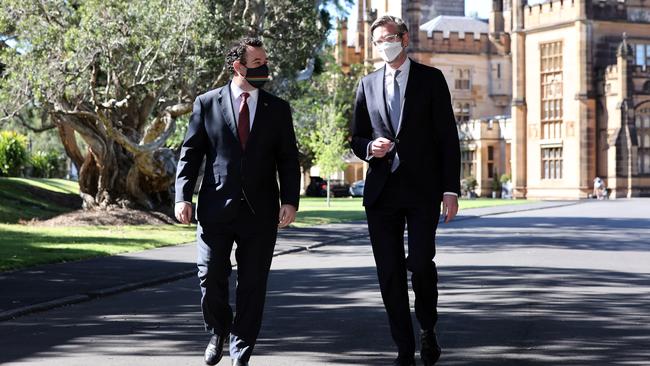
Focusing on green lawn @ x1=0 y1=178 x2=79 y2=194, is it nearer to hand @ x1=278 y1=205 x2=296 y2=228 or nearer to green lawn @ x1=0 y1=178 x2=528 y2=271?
green lawn @ x1=0 y1=178 x2=528 y2=271

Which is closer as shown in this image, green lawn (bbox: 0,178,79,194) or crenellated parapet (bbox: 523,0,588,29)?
green lawn (bbox: 0,178,79,194)

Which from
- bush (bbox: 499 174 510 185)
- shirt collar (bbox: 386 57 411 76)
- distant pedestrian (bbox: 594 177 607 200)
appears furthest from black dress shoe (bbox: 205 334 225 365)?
bush (bbox: 499 174 510 185)

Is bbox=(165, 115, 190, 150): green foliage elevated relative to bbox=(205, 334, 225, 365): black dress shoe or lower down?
elevated

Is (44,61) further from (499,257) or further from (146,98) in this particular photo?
(499,257)

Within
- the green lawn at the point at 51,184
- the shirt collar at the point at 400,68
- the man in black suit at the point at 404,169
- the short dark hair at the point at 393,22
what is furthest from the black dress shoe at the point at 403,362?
the green lawn at the point at 51,184

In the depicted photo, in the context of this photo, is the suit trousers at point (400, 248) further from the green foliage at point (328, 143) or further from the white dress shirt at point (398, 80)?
the green foliage at point (328, 143)

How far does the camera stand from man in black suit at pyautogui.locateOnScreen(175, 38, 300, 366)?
24.8ft

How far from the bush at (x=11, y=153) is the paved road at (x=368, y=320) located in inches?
1019

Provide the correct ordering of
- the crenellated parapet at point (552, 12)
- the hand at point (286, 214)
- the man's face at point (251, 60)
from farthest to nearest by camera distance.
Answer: the crenellated parapet at point (552, 12)
the hand at point (286, 214)
the man's face at point (251, 60)

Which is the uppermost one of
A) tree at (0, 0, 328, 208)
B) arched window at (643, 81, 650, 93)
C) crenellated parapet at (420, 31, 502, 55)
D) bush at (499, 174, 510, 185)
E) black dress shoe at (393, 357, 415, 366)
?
crenellated parapet at (420, 31, 502, 55)

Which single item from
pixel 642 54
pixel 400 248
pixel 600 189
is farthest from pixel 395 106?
pixel 642 54

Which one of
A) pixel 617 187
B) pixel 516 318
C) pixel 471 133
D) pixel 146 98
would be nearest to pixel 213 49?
pixel 146 98

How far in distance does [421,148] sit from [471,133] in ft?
235

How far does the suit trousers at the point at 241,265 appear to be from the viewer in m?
7.59
